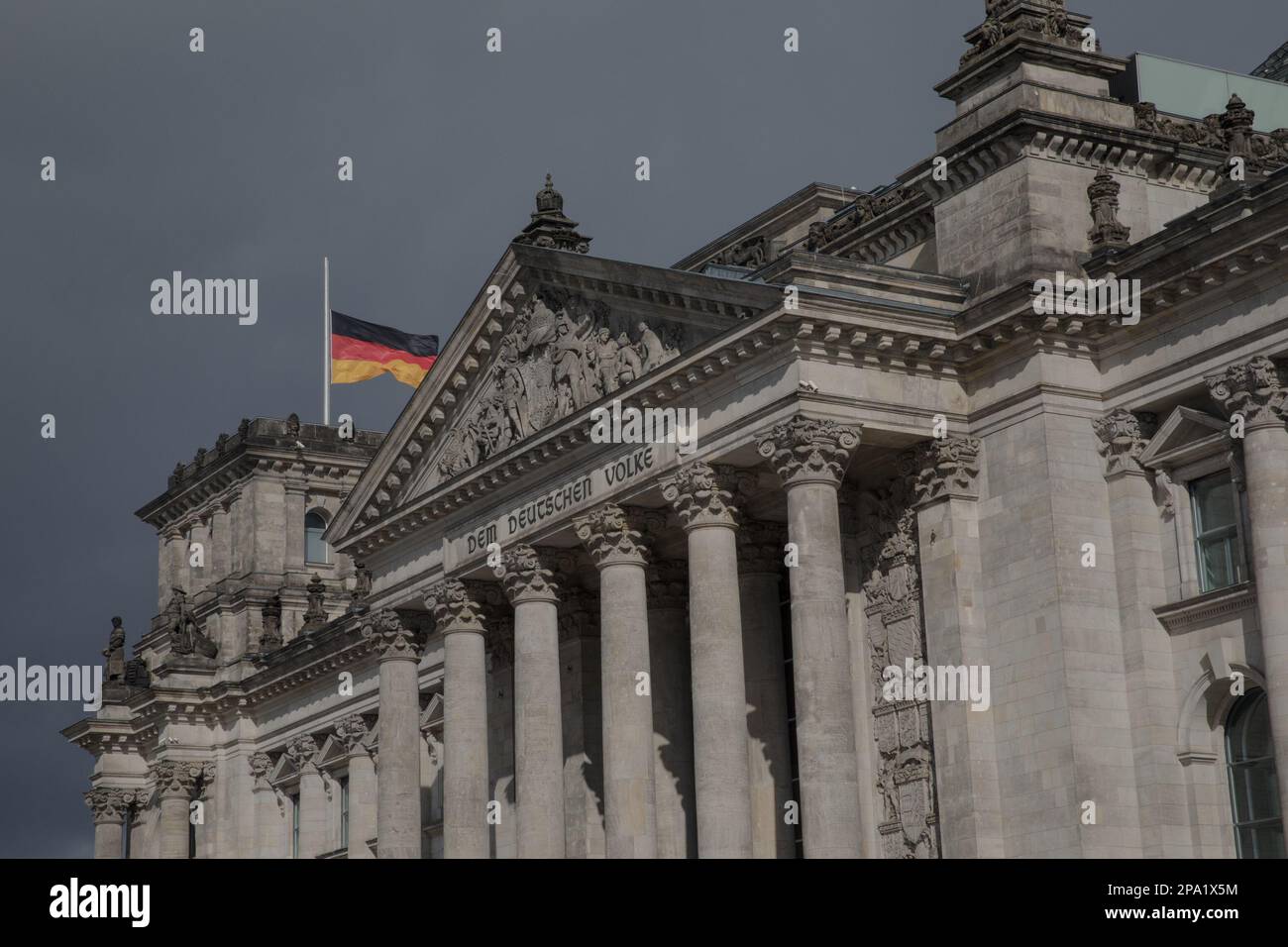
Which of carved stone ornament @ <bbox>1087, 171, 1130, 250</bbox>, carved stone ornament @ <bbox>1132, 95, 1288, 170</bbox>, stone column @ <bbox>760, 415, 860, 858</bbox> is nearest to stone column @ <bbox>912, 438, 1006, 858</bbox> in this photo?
stone column @ <bbox>760, 415, 860, 858</bbox>

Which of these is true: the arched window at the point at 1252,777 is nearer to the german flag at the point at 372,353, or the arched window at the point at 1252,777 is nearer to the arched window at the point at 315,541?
the german flag at the point at 372,353

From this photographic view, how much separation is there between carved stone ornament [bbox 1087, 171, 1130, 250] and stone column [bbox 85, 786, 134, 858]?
44.5 meters

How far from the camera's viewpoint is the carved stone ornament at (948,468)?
127 ft

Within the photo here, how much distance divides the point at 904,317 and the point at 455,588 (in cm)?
1342

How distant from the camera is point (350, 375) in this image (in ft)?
216

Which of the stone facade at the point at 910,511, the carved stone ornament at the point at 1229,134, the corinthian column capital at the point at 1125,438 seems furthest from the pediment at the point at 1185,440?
the carved stone ornament at the point at 1229,134

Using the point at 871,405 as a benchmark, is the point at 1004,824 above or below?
below

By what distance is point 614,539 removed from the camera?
42281 millimetres

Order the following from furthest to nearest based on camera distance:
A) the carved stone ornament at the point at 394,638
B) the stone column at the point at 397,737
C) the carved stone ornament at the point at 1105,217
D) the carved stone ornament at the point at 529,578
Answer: the carved stone ornament at the point at 394,638 → the stone column at the point at 397,737 → the carved stone ornament at the point at 529,578 → the carved stone ornament at the point at 1105,217

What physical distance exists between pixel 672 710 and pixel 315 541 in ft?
99.0

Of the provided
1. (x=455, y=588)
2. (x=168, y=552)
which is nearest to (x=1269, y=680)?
(x=455, y=588)

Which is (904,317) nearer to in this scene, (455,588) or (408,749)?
(455,588)

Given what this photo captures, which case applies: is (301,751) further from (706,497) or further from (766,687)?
(706,497)

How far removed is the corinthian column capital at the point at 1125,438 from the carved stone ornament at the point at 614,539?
909cm
